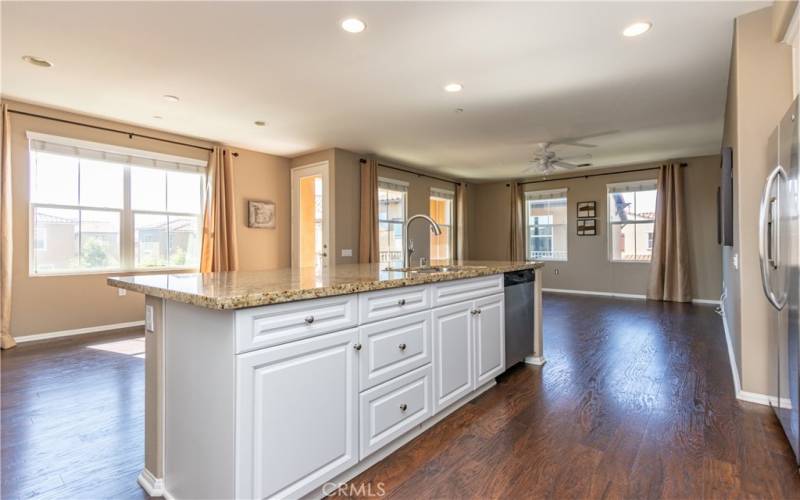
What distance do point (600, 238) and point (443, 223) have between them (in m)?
3.22

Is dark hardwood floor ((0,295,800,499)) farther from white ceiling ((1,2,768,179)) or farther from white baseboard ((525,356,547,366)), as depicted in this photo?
white ceiling ((1,2,768,179))

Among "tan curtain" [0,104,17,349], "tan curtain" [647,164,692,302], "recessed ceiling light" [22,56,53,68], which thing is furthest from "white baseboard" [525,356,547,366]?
"tan curtain" [0,104,17,349]

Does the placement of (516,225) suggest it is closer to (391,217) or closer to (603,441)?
(391,217)

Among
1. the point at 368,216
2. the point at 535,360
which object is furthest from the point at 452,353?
the point at 368,216

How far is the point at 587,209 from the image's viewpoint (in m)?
7.97

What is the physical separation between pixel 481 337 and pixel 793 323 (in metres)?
1.54

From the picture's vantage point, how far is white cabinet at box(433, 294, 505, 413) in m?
2.28

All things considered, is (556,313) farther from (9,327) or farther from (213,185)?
(9,327)

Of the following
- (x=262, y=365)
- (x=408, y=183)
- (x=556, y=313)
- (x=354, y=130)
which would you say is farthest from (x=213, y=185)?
(x=556, y=313)

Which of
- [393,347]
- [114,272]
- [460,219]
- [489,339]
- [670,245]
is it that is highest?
[460,219]

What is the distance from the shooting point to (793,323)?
1.80 metres

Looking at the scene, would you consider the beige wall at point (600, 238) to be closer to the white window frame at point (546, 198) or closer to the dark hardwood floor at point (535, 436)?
the white window frame at point (546, 198)

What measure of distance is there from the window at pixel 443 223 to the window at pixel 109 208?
474 centimetres

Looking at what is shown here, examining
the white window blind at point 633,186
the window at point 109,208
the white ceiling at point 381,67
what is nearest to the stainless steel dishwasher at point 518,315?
the white ceiling at point 381,67
